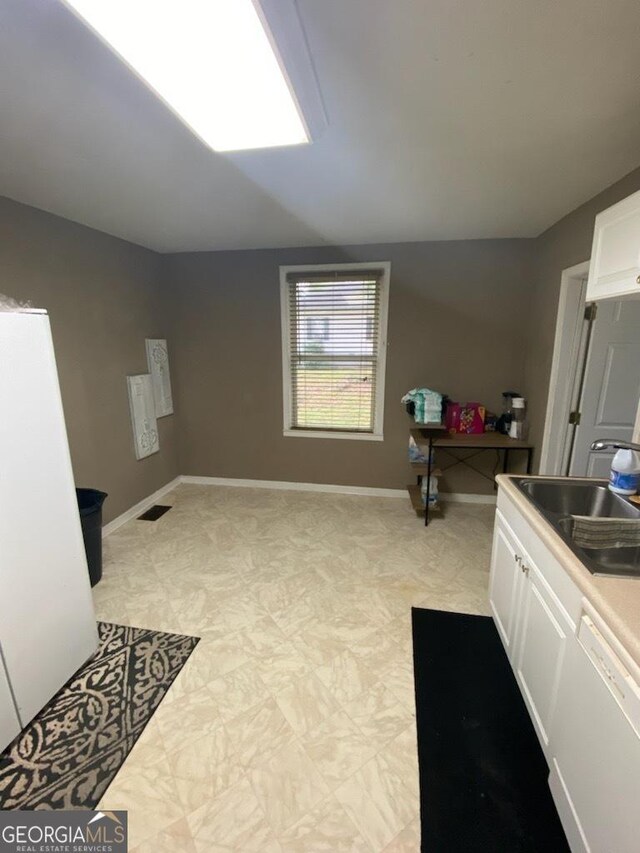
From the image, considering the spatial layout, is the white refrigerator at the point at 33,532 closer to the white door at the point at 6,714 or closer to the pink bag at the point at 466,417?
the white door at the point at 6,714

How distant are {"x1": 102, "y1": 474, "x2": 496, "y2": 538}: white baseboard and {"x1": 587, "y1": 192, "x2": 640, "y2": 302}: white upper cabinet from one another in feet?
7.76

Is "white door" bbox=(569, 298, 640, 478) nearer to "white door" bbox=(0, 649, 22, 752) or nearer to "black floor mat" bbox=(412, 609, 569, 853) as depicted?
"black floor mat" bbox=(412, 609, 569, 853)

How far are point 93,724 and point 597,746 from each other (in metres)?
1.89

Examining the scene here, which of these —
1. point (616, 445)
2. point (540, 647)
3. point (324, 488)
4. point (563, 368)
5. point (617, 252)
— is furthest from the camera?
point (324, 488)

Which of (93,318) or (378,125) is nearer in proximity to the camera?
(378,125)

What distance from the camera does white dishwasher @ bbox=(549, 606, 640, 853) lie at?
A: 34.9 inches

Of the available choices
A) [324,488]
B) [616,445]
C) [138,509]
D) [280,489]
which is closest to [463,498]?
[324,488]

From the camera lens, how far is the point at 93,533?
245cm

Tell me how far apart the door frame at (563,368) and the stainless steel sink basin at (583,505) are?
1.05 meters

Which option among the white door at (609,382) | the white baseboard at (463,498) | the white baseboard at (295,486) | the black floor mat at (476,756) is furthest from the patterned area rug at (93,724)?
the white door at (609,382)

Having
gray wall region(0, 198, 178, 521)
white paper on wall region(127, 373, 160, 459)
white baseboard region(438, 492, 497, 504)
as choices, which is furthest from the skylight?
white baseboard region(438, 492, 497, 504)

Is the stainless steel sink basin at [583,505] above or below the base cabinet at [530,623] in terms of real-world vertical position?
above

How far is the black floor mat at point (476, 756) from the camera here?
4.14 feet

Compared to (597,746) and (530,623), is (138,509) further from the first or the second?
(597,746)
